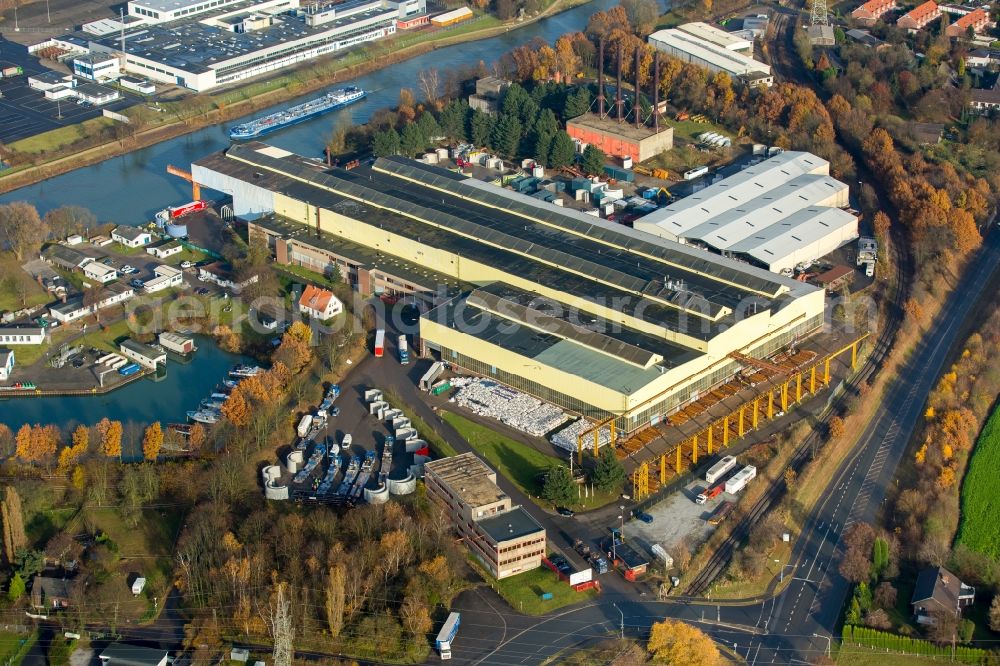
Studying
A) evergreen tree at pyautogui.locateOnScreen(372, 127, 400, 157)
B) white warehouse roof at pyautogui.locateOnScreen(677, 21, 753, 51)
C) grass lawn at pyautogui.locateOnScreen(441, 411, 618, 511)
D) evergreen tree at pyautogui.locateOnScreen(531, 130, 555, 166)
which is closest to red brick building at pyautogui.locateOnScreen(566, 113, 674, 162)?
evergreen tree at pyautogui.locateOnScreen(531, 130, 555, 166)

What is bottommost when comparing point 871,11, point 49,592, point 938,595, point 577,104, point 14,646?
point 14,646

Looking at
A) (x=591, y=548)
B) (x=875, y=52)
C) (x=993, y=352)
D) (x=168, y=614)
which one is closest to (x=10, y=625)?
(x=168, y=614)

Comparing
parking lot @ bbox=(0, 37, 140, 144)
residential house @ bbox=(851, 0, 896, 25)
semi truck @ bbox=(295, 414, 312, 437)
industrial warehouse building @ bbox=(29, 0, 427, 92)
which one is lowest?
semi truck @ bbox=(295, 414, 312, 437)

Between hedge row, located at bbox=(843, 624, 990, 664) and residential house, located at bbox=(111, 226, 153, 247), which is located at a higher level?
residential house, located at bbox=(111, 226, 153, 247)

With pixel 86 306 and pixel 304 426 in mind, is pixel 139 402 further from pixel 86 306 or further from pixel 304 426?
pixel 304 426

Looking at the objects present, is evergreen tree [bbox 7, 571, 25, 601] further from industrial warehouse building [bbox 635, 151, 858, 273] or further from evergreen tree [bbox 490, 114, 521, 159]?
evergreen tree [bbox 490, 114, 521, 159]

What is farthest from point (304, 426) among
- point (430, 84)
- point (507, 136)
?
point (430, 84)
